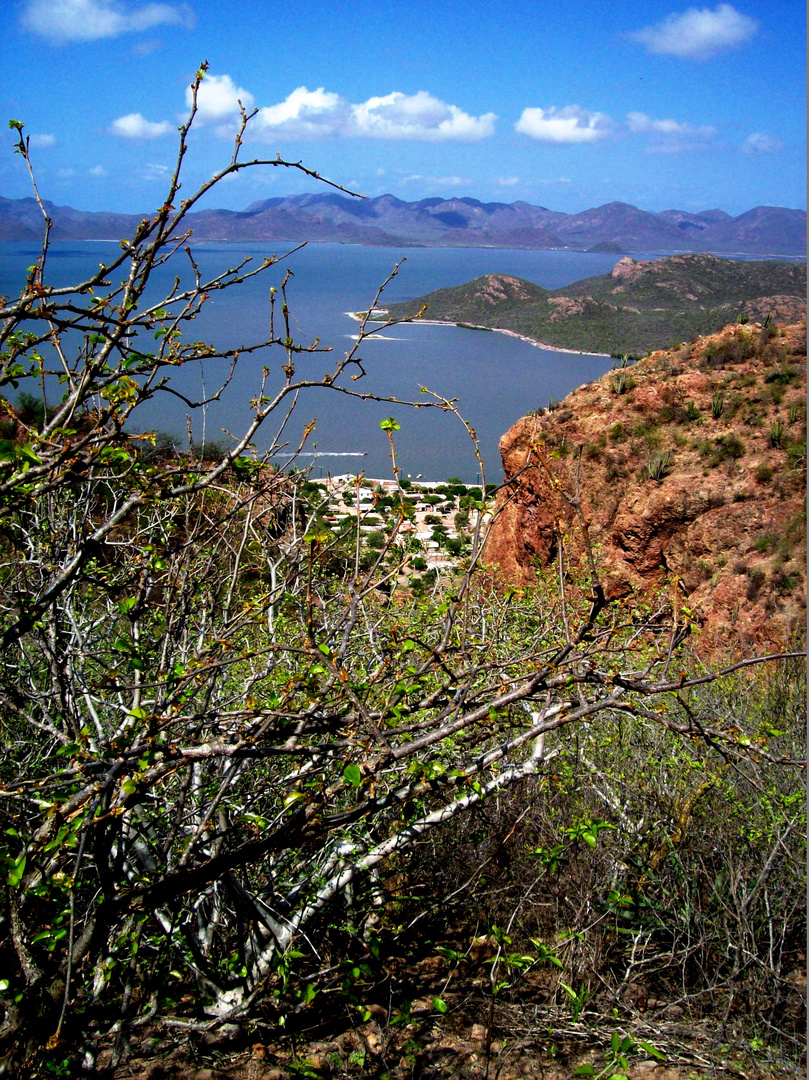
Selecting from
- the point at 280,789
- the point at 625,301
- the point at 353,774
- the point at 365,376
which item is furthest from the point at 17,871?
the point at 625,301

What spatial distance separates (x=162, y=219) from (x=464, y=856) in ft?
8.76

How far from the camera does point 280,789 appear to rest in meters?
2.51

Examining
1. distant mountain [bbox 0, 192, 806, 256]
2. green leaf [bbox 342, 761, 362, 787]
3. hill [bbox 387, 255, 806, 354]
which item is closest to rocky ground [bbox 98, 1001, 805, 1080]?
green leaf [bbox 342, 761, 362, 787]

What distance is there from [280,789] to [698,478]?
11786 mm

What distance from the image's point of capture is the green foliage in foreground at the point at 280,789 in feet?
6.05

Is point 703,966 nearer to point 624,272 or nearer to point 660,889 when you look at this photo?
point 660,889

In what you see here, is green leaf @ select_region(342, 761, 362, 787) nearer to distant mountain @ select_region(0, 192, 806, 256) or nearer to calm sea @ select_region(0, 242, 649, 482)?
calm sea @ select_region(0, 242, 649, 482)

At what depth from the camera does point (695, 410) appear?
14039 millimetres

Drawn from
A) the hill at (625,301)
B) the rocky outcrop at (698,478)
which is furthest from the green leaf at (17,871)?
the hill at (625,301)

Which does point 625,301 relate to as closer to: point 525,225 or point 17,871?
point 17,871

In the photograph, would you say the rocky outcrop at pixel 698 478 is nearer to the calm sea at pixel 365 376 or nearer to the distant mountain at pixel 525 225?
the calm sea at pixel 365 376

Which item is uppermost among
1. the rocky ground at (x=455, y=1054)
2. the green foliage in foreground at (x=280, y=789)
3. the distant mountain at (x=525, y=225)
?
the distant mountain at (x=525, y=225)

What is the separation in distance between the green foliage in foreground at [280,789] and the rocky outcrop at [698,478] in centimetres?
678

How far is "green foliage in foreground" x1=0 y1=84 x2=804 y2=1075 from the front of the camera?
1.84 metres
